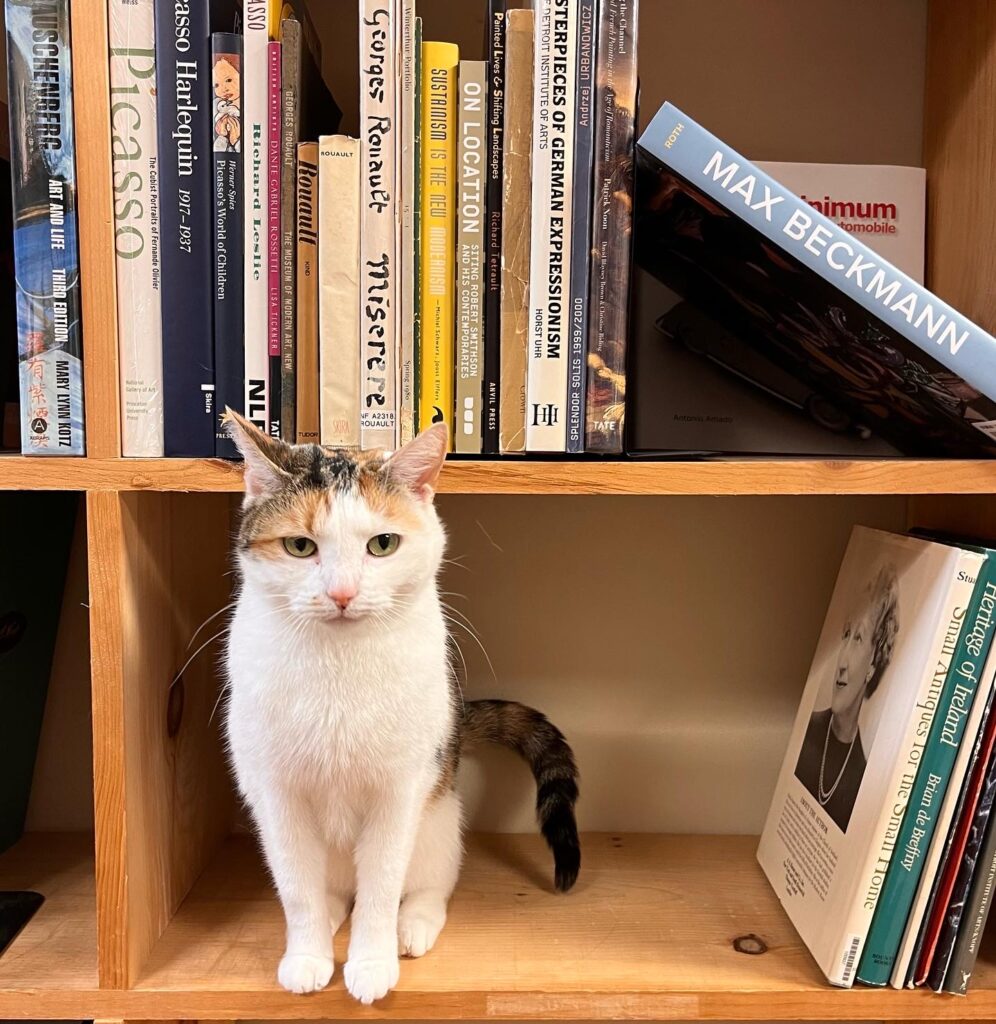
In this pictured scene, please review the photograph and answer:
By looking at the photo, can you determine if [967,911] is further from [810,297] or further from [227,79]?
[227,79]

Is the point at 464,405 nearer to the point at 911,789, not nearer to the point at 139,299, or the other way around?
the point at 139,299

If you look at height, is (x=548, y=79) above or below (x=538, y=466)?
above

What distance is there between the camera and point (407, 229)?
645 mm

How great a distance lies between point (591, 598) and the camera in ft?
3.24

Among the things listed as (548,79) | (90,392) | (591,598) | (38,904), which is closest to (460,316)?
(548,79)

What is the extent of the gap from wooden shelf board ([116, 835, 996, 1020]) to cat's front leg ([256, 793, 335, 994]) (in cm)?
3

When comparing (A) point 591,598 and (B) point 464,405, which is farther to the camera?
(A) point 591,598

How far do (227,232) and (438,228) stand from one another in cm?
16

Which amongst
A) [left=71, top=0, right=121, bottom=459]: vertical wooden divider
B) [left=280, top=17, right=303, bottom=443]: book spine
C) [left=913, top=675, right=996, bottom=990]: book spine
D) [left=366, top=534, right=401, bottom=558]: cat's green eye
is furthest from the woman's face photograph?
[left=71, top=0, right=121, bottom=459]: vertical wooden divider

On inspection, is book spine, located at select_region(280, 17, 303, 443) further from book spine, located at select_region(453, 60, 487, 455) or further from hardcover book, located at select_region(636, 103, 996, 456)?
hardcover book, located at select_region(636, 103, 996, 456)

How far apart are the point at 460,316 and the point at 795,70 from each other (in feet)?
1.81

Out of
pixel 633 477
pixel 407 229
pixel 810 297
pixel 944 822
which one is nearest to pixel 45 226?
pixel 407 229

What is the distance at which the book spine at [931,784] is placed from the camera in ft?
2.11

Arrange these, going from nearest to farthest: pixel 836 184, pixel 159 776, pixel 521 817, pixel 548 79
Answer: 1. pixel 548 79
2. pixel 159 776
3. pixel 836 184
4. pixel 521 817
